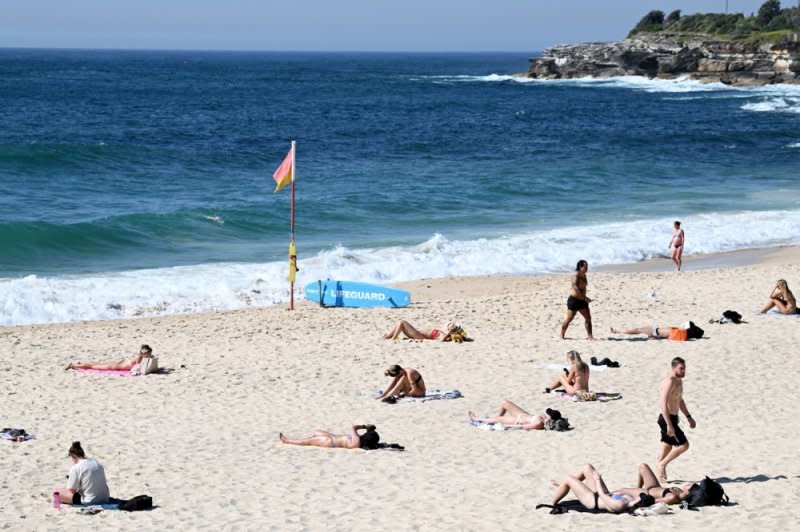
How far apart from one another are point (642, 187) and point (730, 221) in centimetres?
786

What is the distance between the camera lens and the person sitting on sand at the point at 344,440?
468 inches

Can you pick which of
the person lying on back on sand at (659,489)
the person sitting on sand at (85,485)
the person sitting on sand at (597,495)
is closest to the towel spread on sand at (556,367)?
the person lying on back on sand at (659,489)

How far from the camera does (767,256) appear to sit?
2603 centimetres

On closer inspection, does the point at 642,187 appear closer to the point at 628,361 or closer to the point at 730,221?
the point at 730,221

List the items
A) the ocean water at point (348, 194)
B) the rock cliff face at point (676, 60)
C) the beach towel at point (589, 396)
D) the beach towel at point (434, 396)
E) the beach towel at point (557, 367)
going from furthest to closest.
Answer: the rock cliff face at point (676, 60)
the ocean water at point (348, 194)
the beach towel at point (557, 367)
the beach towel at point (434, 396)
the beach towel at point (589, 396)

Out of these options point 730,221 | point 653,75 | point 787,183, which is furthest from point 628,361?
point 653,75

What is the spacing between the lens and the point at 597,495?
9.95m

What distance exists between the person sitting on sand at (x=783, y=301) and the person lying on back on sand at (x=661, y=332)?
234 centimetres

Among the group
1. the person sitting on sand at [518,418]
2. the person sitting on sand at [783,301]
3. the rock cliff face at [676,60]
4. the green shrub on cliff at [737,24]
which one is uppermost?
the green shrub on cliff at [737,24]

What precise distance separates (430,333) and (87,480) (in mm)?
7767

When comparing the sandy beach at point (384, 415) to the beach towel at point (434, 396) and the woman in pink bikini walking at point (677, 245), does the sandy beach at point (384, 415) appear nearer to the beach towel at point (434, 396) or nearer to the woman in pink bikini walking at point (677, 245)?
the beach towel at point (434, 396)

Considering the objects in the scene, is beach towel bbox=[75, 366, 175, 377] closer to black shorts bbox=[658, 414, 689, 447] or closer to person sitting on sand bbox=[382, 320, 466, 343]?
person sitting on sand bbox=[382, 320, 466, 343]

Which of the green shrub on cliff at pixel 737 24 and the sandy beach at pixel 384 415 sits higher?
the green shrub on cliff at pixel 737 24

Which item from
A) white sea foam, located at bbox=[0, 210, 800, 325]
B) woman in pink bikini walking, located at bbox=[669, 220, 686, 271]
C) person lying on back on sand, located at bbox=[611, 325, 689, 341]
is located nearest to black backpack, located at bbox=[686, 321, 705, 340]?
person lying on back on sand, located at bbox=[611, 325, 689, 341]
